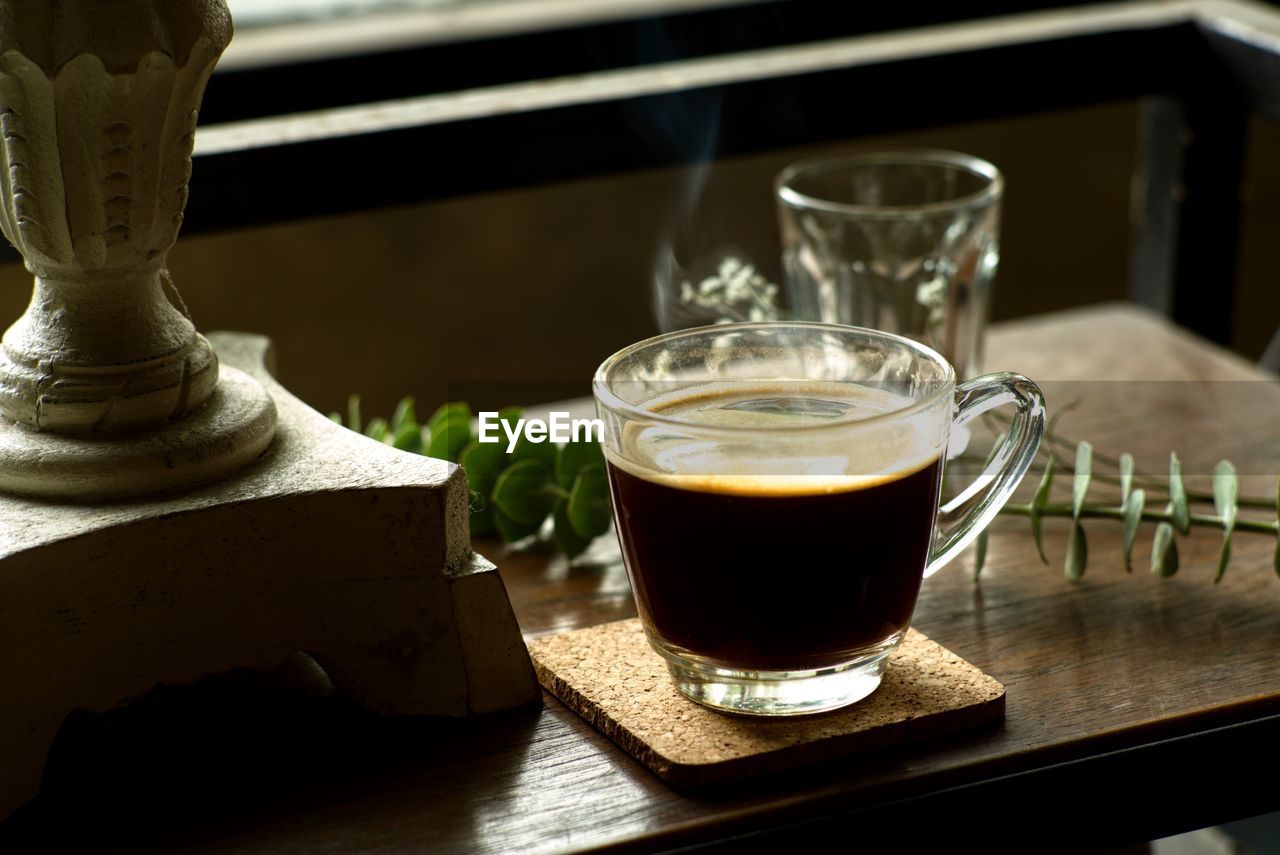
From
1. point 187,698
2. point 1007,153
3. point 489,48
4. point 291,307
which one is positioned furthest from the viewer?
point 1007,153

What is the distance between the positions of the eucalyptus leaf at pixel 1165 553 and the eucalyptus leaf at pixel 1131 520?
1cm

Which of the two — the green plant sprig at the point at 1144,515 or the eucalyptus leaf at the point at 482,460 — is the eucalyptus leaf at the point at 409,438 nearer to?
the eucalyptus leaf at the point at 482,460

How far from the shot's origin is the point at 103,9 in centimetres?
50

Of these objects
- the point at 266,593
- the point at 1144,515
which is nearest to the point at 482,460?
the point at 266,593

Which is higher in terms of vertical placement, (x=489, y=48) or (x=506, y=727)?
(x=489, y=48)

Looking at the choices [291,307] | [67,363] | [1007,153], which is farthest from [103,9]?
[1007,153]

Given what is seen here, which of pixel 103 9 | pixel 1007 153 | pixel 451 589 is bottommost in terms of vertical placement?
pixel 1007 153

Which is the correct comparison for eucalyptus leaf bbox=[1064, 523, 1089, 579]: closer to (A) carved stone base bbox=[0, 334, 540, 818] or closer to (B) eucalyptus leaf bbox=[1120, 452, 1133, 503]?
(B) eucalyptus leaf bbox=[1120, 452, 1133, 503]

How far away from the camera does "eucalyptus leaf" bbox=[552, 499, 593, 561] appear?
2.38 ft

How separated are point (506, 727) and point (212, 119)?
0.81m

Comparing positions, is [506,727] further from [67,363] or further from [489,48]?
[489,48]

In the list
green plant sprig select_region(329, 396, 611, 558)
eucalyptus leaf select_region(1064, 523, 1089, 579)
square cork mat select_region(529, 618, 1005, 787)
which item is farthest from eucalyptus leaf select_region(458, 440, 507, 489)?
eucalyptus leaf select_region(1064, 523, 1089, 579)

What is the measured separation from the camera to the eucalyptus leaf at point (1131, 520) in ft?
2.26

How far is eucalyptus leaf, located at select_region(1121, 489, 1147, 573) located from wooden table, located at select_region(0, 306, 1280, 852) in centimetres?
1
